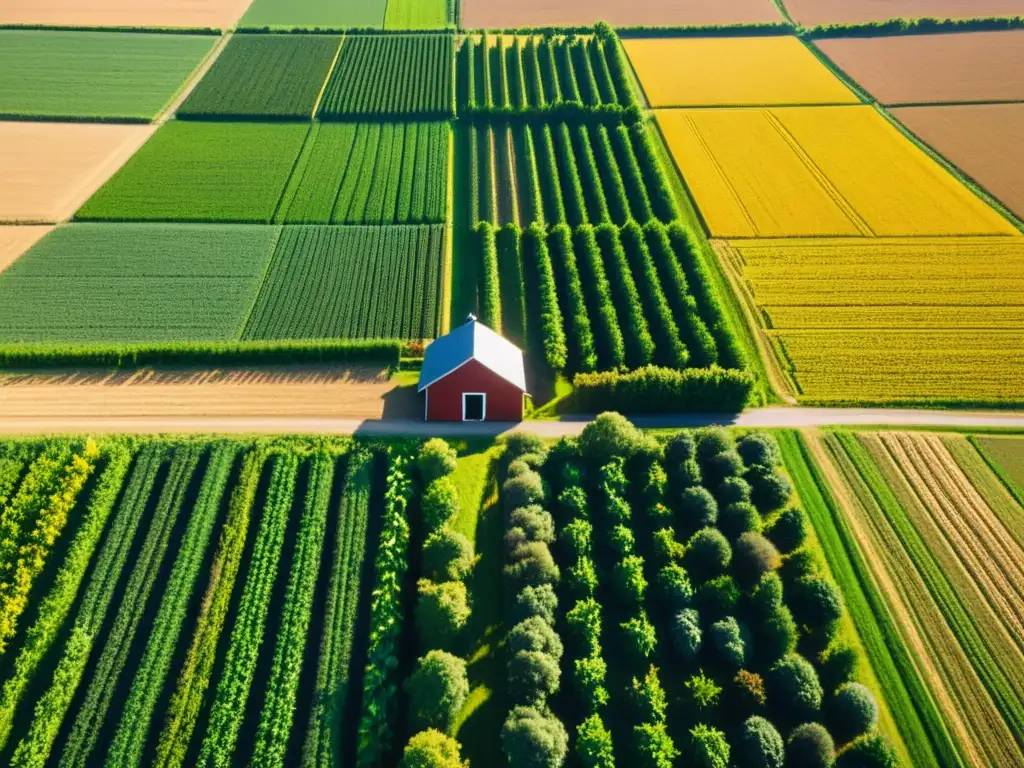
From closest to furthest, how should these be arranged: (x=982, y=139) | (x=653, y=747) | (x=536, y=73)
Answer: (x=653, y=747), (x=982, y=139), (x=536, y=73)

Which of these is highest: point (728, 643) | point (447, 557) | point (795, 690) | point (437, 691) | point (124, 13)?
point (124, 13)

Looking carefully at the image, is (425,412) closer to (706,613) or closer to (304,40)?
(706,613)

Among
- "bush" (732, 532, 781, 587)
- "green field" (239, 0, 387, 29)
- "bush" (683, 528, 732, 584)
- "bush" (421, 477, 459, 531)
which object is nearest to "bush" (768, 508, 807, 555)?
"bush" (732, 532, 781, 587)

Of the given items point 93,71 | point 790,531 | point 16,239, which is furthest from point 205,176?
point 790,531

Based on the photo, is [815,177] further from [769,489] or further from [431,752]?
[431,752]

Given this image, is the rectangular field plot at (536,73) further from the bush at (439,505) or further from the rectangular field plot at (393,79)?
the bush at (439,505)
